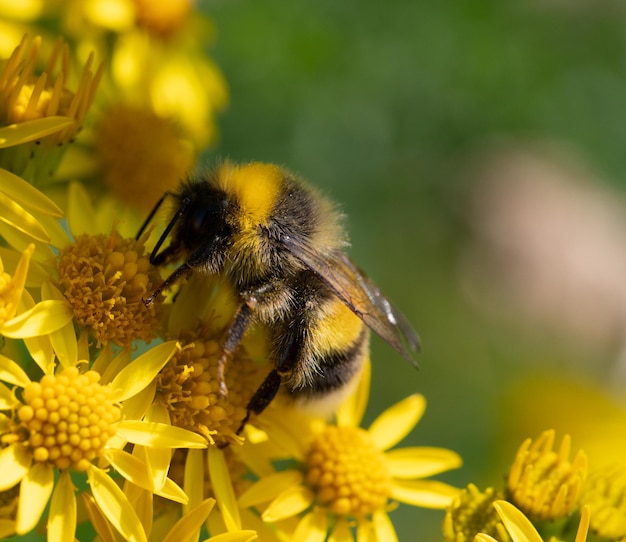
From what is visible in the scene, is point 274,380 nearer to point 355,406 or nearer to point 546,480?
→ point 355,406

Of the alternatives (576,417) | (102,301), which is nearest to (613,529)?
(102,301)

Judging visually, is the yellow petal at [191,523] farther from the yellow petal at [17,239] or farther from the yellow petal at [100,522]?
the yellow petal at [17,239]

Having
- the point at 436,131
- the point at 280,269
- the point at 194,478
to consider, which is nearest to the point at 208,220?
the point at 280,269

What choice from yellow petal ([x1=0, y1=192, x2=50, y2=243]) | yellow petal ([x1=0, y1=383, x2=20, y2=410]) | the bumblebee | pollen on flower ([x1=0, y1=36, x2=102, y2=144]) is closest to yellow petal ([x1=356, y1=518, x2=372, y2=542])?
the bumblebee

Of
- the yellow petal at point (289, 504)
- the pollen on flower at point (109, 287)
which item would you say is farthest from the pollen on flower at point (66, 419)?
the yellow petal at point (289, 504)

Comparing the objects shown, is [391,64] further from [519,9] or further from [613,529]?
[613,529]

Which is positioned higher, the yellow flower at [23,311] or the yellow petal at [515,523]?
the yellow petal at [515,523]

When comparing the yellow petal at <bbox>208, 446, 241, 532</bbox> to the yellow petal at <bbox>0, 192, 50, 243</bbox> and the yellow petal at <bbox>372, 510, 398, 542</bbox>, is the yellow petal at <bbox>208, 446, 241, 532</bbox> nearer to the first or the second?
the yellow petal at <bbox>372, 510, 398, 542</bbox>
